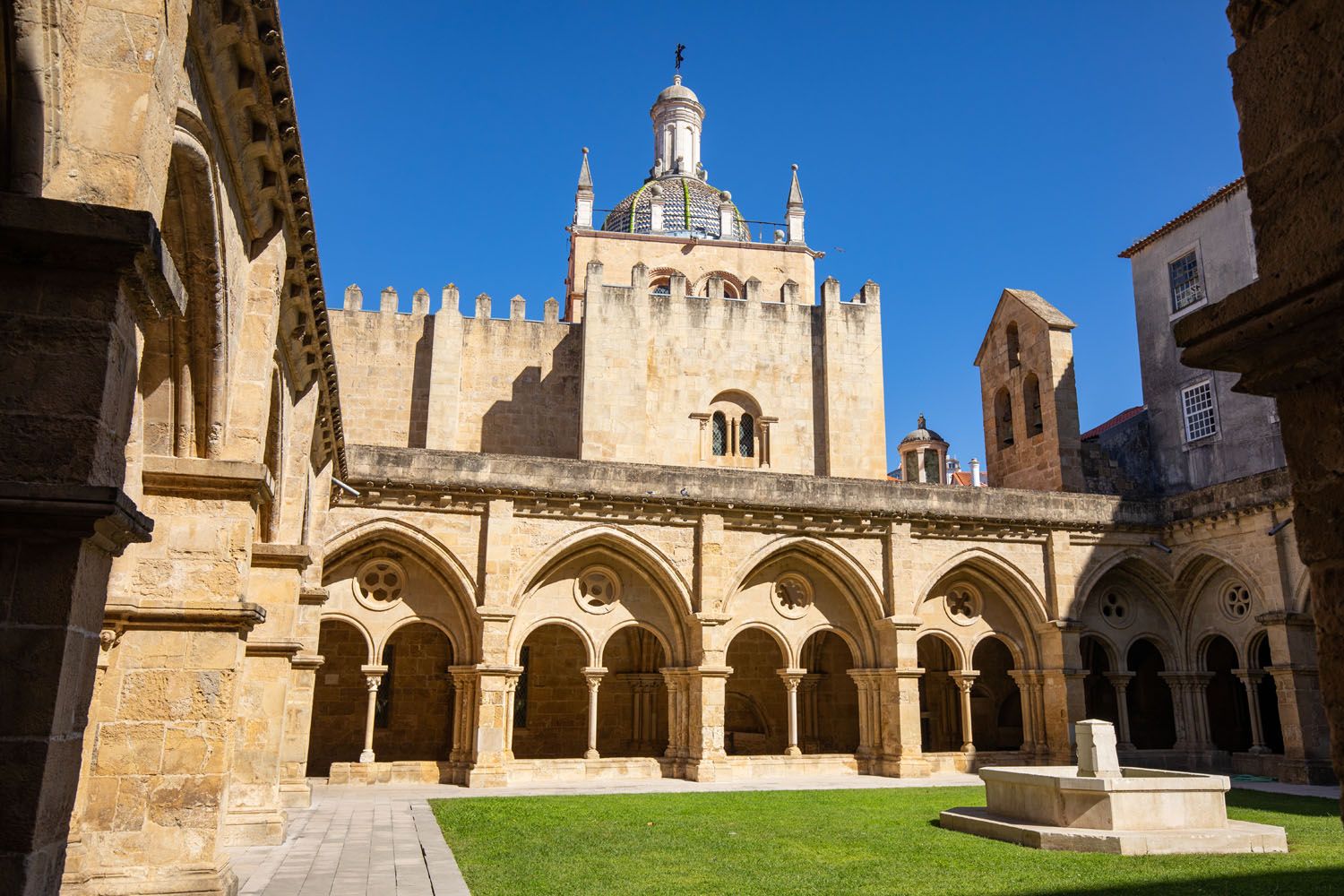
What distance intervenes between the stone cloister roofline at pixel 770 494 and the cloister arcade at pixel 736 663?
2.23 feet

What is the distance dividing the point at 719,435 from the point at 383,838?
14.7 m

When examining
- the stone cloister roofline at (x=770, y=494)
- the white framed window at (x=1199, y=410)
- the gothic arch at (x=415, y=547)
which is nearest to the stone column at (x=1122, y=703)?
the stone cloister roofline at (x=770, y=494)

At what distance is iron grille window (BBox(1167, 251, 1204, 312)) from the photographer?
21.5m

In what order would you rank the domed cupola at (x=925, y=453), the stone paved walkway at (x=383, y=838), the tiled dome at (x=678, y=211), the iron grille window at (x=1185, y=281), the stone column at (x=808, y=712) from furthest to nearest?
the tiled dome at (x=678, y=211) < the domed cupola at (x=925, y=453) < the iron grille window at (x=1185, y=281) < the stone column at (x=808, y=712) < the stone paved walkway at (x=383, y=838)

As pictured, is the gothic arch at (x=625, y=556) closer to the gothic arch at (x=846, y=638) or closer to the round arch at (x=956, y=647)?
the gothic arch at (x=846, y=638)

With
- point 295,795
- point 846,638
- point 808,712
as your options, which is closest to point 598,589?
point 846,638

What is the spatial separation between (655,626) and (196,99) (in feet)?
42.4

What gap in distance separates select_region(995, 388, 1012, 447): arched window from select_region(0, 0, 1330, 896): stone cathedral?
0.28 feet

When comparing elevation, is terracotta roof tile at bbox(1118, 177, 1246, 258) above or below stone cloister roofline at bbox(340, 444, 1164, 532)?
above

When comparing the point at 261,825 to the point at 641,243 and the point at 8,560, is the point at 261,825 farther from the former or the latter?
the point at 641,243

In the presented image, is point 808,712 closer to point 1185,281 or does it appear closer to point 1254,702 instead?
point 1254,702

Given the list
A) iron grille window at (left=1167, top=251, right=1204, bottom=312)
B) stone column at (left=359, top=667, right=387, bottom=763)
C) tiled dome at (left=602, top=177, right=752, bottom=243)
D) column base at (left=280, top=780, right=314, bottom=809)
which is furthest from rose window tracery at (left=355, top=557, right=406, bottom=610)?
tiled dome at (left=602, top=177, right=752, bottom=243)

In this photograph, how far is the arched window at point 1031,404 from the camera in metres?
A: 22.8

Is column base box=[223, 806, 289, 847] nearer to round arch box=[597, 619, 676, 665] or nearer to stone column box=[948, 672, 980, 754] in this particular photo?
round arch box=[597, 619, 676, 665]
